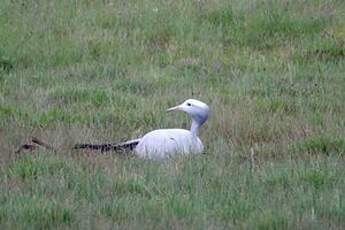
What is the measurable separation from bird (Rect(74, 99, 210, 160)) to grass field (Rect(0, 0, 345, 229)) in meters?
0.13

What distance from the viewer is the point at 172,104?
9.26 meters

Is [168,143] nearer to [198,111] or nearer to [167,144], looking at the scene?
[167,144]

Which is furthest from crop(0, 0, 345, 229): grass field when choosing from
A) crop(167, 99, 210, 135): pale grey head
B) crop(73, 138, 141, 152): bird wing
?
crop(167, 99, 210, 135): pale grey head

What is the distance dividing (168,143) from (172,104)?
6.40 ft

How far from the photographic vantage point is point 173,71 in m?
10.5

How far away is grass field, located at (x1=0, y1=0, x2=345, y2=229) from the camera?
19.8 ft

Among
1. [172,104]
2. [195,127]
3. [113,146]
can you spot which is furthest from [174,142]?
[172,104]

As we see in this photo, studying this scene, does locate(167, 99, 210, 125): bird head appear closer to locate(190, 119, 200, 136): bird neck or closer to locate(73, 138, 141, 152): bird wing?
locate(190, 119, 200, 136): bird neck

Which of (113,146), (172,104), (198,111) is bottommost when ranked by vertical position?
(113,146)

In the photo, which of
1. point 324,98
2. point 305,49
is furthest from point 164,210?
point 305,49

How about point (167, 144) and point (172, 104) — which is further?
point (172, 104)

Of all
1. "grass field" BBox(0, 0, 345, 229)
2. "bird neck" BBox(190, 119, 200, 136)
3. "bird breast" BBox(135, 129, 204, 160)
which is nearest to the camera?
"grass field" BBox(0, 0, 345, 229)

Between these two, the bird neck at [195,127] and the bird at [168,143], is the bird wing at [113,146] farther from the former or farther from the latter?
the bird neck at [195,127]

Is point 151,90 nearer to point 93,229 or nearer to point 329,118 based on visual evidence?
point 329,118
